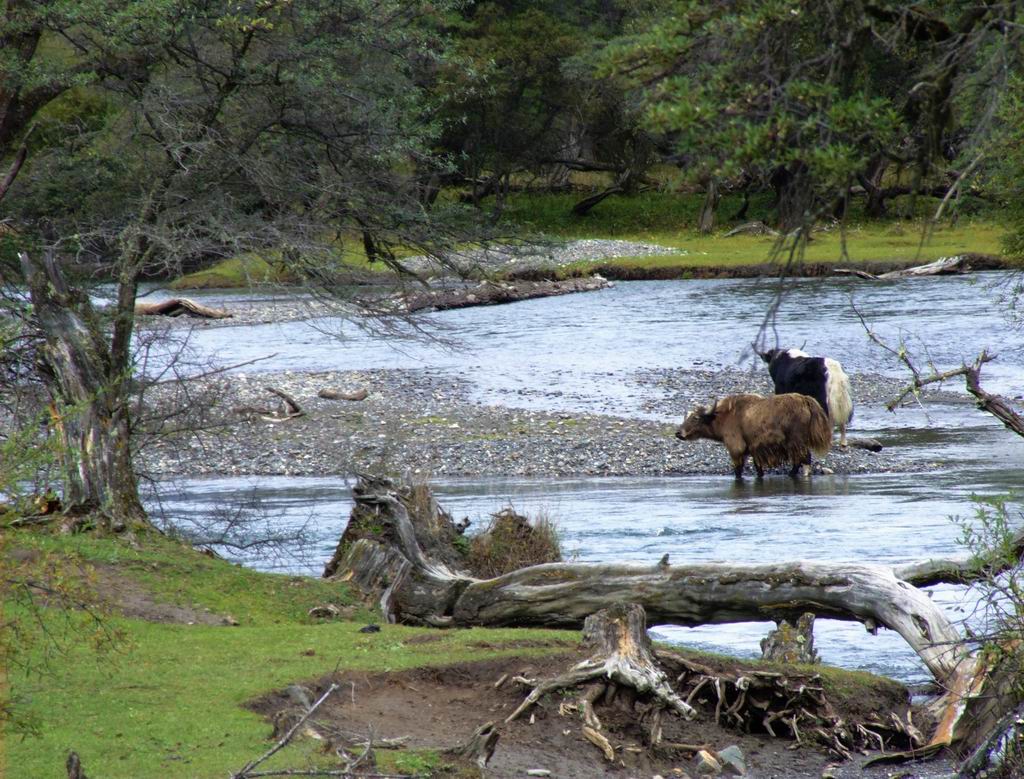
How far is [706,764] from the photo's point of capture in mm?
7941

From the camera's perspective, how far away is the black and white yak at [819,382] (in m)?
23.5

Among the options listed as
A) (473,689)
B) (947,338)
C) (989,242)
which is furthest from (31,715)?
(989,242)

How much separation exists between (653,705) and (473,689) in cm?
125

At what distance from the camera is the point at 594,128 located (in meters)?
68.2

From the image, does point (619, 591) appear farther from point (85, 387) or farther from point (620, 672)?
point (85, 387)

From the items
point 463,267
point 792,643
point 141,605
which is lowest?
point 792,643

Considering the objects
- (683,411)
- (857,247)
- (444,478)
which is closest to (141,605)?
(444,478)

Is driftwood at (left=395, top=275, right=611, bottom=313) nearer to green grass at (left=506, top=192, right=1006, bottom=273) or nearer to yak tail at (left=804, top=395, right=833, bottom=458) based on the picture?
green grass at (left=506, top=192, right=1006, bottom=273)

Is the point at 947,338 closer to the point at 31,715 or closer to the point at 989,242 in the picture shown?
the point at 989,242

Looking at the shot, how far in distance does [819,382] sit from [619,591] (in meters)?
14.7

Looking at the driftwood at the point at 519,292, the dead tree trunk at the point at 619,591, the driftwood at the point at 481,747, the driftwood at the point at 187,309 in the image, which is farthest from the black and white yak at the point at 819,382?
the driftwood at the point at 187,309

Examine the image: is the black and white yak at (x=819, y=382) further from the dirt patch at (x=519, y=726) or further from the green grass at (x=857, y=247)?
the green grass at (x=857, y=247)

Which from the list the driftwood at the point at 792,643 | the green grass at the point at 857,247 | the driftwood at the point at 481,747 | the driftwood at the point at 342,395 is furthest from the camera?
the green grass at the point at 857,247

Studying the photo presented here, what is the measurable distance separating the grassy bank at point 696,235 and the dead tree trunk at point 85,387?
2333 cm
